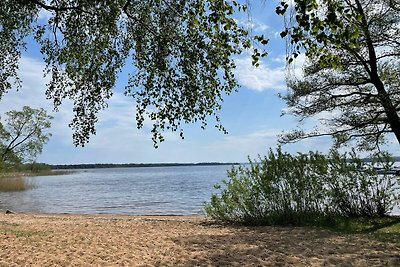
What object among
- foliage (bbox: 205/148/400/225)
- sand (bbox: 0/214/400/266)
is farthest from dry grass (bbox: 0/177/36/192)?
sand (bbox: 0/214/400/266)

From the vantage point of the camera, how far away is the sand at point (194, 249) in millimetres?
Answer: 6168

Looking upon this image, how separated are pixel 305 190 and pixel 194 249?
4.77 metres

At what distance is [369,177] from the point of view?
11.2 metres

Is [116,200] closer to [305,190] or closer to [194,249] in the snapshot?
[305,190]

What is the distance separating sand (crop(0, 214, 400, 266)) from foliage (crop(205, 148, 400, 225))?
1.66m

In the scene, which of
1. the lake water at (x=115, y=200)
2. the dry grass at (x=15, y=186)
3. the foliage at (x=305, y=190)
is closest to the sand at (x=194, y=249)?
the foliage at (x=305, y=190)

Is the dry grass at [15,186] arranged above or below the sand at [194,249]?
below

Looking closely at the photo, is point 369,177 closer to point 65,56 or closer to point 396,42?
point 396,42

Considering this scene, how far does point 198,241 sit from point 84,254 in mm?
2219

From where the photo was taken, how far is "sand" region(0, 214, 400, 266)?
617cm

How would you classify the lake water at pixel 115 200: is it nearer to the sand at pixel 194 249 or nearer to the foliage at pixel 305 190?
the foliage at pixel 305 190

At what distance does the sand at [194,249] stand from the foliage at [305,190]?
1.66 metres

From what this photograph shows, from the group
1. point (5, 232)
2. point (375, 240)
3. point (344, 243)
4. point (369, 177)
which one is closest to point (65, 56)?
point (5, 232)

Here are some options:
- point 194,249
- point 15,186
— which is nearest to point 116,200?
point 194,249
